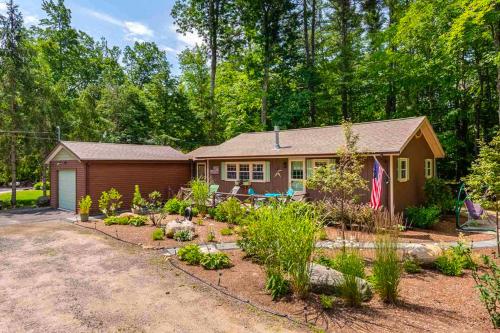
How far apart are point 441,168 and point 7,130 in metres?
27.5

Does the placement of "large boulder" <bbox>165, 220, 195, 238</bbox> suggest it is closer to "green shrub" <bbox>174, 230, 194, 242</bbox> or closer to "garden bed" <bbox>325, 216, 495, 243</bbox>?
"green shrub" <bbox>174, 230, 194, 242</bbox>

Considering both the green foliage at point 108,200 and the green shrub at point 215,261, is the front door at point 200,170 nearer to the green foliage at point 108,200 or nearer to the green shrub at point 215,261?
the green foliage at point 108,200

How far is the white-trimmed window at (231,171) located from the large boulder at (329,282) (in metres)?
10.5

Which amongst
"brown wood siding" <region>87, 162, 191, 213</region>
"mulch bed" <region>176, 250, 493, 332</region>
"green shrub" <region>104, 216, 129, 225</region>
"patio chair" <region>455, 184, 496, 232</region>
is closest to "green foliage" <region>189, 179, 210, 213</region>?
"green shrub" <region>104, 216, 129, 225</region>

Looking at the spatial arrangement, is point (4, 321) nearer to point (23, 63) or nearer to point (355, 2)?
point (23, 63)

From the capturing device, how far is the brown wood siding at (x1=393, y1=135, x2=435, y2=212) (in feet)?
36.4

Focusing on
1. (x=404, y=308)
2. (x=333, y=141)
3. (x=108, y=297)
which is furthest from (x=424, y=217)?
(x=108, y=297)

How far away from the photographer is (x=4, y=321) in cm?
427

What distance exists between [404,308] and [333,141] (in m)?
9.01

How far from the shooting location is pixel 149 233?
9672mm

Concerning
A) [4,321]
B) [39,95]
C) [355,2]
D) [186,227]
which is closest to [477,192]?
[186,227]

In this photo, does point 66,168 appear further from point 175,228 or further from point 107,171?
point 175,228

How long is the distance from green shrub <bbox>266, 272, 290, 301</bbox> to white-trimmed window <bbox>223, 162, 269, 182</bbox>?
9.10 meters

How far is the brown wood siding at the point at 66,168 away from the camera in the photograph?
542 inches
